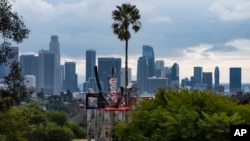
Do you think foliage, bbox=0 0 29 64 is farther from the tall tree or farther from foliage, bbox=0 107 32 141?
foliage, bbox=0 107 32 141

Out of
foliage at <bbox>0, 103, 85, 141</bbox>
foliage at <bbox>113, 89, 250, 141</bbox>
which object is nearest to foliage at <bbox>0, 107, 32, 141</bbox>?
foliage at <bbox>0, 103, 85, 141</bbox>

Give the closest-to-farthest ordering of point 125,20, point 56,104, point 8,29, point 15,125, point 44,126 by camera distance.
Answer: point 8,29, point 15,125, point 125,20, point 44,126, point 56,104

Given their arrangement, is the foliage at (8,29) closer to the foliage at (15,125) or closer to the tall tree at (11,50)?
the tall tree at (11,50)

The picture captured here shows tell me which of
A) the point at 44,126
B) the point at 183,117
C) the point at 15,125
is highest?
the point at 183,117

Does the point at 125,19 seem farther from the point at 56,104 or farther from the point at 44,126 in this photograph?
the point at 56,104

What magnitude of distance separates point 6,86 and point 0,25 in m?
2.22

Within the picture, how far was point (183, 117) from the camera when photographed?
2552 centimetres

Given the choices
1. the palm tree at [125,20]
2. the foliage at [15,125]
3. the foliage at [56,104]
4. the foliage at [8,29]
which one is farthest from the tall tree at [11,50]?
the foliage at [56,104]

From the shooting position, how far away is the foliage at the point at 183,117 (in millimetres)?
24484

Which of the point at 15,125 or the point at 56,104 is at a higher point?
the point at 15,125

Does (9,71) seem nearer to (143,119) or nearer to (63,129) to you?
(143,119)

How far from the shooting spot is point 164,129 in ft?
88.8

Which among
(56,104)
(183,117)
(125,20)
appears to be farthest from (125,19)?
(56,104)

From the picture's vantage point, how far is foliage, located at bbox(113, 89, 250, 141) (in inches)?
964
